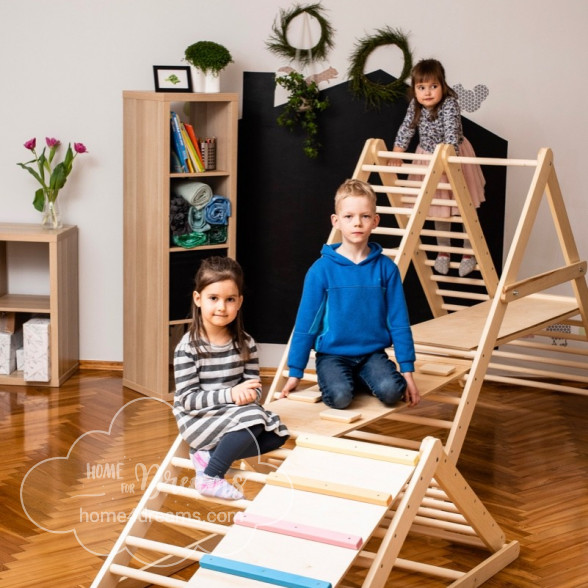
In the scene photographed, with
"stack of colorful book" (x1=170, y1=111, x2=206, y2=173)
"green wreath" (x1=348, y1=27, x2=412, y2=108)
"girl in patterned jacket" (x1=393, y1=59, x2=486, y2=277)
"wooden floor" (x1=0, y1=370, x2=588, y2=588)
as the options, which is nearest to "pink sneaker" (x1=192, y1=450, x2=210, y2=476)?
"wooden floor" (x1=0, y1=370, x2=588, y2=588)

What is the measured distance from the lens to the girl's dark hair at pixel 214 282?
10.4 feet

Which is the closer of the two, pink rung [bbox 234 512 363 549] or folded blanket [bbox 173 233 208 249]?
pink rung [bbox 234 512 363 549]

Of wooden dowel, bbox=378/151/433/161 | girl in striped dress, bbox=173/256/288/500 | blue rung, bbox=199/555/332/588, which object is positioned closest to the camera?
blue rung, bbox=199/555/332/588

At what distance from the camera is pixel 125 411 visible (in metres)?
5.16

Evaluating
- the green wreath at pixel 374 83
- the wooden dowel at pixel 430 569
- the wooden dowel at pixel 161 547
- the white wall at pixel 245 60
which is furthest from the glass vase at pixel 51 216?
the wooden dowel at pixel 430 569

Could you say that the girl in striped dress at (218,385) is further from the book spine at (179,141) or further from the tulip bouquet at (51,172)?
the tulip bouquet at (51,172)

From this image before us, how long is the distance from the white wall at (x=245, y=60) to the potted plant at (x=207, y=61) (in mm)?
297

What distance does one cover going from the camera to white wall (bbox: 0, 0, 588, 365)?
221 inches

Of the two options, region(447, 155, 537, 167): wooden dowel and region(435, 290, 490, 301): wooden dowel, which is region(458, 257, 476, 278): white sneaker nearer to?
region(435, 290, 490, 301): wooden dowel

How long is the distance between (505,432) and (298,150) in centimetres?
200

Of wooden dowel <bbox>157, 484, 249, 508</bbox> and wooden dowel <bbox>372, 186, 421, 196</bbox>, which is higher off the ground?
wooden dowel <bbox>372, 186, 421, 196</bbox>

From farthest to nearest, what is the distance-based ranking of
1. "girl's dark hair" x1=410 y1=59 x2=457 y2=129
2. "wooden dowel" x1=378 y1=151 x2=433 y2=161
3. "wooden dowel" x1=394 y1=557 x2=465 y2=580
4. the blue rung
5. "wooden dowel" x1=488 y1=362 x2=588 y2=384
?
"wooden dowel" x1=488 y1=362 x2=588 y2=384, "girl's dark hair" x1=410 y1=59 x2=457 y2=129, "wooden dowel" x1=378 y1=151 x2=433 y2=161, "wooden dowel" x1=394 y1=557 x2=465 y2=580, the blue rung

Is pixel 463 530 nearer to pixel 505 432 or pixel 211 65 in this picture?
pixel 505 432

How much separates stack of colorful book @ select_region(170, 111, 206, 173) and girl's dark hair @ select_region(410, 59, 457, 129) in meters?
1.20
